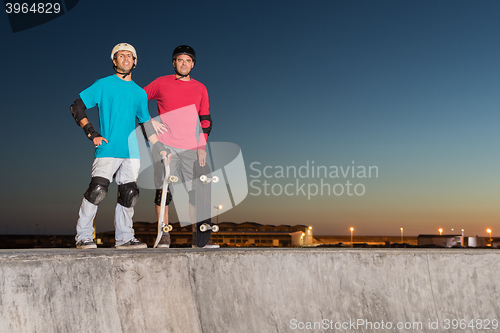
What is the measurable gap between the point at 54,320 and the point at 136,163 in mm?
2674

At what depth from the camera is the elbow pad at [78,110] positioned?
4883mm

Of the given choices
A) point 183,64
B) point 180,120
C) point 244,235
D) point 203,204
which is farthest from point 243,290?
point 244,235

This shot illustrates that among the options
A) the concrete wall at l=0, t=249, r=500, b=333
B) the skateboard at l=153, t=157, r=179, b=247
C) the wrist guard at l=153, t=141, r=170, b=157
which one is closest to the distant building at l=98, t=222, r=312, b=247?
the skateboard at l=153, t=157, r=179, b=247

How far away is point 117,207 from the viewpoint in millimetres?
4980

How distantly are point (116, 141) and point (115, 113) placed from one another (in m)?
0.41

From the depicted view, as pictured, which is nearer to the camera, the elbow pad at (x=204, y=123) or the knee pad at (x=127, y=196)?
the knee pad at (x=127, y=196)

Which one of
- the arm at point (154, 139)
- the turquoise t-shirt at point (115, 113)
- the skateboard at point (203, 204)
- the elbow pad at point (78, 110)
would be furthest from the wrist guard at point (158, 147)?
the elbow pad at point (78, 110)

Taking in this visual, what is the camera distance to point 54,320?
264 centimetres

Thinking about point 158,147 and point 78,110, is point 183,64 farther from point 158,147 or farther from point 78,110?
point 78,110

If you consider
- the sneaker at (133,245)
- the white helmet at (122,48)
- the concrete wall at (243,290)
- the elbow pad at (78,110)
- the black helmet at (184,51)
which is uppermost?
the black helmet at (184,51)

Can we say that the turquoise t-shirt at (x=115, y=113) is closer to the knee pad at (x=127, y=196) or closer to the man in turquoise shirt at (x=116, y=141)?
the man in turquoise shirt at (x=116, y=141)

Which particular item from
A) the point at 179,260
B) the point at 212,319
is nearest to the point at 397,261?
the point at 212,319

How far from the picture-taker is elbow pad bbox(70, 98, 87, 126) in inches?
192

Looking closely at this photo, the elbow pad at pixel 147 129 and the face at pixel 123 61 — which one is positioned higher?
the face at pixel 123 61
